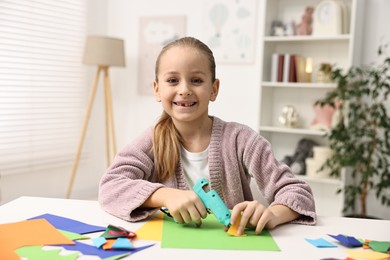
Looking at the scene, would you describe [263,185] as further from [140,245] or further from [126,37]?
[126,37]

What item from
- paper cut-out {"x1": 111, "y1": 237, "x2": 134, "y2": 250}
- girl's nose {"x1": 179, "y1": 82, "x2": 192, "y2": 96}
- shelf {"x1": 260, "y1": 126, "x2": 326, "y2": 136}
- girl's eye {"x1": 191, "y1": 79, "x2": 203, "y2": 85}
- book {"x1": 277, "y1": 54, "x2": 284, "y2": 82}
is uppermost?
book {"x1": 277, "y1": 54, "x2": 284, "y2": 82}

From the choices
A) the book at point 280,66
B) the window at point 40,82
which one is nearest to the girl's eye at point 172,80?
the book at point 280,66

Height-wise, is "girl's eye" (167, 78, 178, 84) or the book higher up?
the book

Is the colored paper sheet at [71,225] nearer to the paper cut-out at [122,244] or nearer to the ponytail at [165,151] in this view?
the paper cut-out at [122,244]

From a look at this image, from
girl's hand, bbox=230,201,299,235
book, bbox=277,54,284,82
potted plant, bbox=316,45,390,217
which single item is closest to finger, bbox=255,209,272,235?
girl's hand, bbox=230,201,299,235

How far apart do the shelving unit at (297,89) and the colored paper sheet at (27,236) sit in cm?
260

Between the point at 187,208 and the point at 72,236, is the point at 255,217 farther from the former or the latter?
the point at 72,236

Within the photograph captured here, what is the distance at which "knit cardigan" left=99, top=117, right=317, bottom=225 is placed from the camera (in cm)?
112

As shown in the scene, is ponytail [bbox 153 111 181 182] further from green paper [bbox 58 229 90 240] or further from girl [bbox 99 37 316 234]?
green paper [bbox 58 229 90 240]

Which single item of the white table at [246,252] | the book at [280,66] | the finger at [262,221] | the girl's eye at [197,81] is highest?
the book at [280,66]

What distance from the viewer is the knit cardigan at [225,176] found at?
112 centimetres

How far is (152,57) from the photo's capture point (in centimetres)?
427

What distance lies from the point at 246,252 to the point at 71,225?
418 mm

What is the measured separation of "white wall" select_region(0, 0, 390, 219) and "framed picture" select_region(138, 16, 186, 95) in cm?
6
